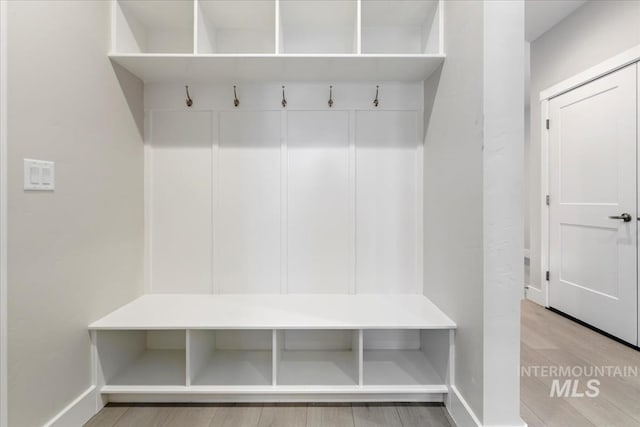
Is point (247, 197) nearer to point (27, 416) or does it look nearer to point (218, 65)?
point (218, 65)

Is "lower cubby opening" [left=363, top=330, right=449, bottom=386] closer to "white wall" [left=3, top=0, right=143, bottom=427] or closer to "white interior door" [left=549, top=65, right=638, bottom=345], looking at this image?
"white wall" [left=3, top=0, right=143, bottom=427]

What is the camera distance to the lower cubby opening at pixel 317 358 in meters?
1.63

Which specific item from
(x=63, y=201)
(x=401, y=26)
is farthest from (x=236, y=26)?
(x=63, y=201)

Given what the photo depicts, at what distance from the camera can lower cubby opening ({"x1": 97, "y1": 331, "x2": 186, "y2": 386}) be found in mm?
1591

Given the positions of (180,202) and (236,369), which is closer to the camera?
(236,369)

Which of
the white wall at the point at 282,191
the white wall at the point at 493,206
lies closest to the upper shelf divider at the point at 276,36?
the white wall at the point at 282,191

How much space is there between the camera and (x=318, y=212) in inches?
78.4

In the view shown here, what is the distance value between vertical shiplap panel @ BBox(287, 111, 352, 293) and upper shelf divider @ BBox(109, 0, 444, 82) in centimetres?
44

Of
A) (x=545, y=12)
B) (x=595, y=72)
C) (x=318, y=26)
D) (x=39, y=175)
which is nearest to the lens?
(x=39, y=175)

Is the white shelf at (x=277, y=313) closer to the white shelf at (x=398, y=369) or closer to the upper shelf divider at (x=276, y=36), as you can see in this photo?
the white shelf at (x=398, y=369)

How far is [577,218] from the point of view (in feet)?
8.70

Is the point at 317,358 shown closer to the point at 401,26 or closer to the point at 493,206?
the point at 493,206

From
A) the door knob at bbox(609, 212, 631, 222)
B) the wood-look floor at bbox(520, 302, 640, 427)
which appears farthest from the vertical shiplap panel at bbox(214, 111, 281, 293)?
the door knob at bbox(609, 212, 631, 222)

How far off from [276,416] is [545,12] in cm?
372
